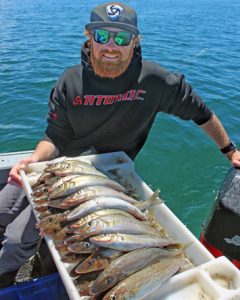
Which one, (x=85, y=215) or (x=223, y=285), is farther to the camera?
(x=85, y=215)

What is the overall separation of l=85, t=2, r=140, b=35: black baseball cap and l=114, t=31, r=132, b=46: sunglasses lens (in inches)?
1.6

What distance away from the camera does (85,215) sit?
7.96 feet

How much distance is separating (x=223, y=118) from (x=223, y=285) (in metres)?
6.87

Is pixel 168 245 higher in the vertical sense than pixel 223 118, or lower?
higher

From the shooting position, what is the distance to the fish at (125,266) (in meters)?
2.01

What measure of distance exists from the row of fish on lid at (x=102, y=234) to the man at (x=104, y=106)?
0.51 metres

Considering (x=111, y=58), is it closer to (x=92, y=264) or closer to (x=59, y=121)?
(x=59, y=121)

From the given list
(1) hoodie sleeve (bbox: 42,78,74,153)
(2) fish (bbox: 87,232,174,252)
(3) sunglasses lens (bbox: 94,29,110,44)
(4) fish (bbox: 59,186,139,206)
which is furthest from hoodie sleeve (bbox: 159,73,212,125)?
(2) fish (bbox: 87,232,174,252)

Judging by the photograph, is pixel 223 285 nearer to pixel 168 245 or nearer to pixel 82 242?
pixel 168 245

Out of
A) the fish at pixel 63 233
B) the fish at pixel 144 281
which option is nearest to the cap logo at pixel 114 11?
the fish at pixel 63 233

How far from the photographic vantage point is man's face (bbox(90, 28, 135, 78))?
3219mm

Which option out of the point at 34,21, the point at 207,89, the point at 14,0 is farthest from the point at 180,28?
the point at 14,0

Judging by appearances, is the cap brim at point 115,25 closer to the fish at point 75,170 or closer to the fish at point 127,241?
the fish at point 75,170

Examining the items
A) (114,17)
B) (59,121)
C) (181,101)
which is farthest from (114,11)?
(59,121)
